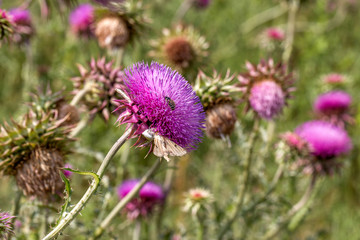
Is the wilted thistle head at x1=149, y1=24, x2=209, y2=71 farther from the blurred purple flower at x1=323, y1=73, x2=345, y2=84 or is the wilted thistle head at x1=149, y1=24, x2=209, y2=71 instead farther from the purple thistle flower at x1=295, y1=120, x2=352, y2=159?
the blurred purple flower at x1=323, y1=73, x2=345, y2=84

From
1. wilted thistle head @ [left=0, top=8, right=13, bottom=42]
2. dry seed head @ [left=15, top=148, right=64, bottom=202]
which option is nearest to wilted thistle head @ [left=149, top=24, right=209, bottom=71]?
wilted thistle head @ [left=0, top=8, right=13, bottom=42]

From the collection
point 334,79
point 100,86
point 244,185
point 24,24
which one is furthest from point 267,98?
point 24,24

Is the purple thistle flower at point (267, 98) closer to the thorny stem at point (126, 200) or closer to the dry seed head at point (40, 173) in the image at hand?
the thorny stem at point (126, 200)

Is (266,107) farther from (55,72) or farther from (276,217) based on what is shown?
(55,72)

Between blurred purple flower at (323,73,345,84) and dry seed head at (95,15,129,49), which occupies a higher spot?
blurred purple flower at (323,73,345,84)

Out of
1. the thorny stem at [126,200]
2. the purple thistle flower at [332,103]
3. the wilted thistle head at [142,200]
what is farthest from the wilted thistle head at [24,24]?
the purple thistle flower at [332,103]

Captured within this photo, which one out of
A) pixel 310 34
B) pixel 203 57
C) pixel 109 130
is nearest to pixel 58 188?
pixel 203 57
